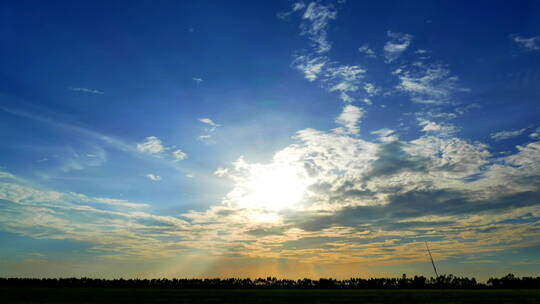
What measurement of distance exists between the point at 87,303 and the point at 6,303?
10.6 metres

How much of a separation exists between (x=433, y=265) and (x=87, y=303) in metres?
76.3

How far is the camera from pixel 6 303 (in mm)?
46500

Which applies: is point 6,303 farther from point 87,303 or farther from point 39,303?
point 87,303

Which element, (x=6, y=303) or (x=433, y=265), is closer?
(x=6, y=303)

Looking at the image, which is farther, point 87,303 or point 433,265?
point 433,265

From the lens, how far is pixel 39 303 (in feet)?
155

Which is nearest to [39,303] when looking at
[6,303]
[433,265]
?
[6,303]

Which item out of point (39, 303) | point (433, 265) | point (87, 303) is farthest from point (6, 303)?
point (433, 265)

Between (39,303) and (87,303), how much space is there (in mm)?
6641

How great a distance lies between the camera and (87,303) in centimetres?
4750

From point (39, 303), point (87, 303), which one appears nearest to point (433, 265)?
point (87, 303)

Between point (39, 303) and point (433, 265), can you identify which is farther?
point (433, 265)

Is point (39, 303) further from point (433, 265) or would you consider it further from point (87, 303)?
point (433, 265)

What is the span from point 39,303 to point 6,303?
4.05 metres
